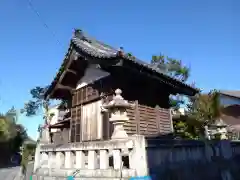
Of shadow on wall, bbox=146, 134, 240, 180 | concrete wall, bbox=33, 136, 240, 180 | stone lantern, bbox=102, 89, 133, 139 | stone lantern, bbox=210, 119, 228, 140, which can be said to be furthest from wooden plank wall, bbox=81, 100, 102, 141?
stone lantern, bbox=210, 119, 228, 140

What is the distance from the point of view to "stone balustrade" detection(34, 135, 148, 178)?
5078mm

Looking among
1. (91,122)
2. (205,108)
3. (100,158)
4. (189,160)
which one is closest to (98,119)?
(91,122)

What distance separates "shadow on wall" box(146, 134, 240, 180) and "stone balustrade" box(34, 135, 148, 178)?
431 millimetres

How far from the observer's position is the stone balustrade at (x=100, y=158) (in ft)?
16.7

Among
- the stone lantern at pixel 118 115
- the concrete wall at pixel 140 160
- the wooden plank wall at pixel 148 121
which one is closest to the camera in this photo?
the concrete wall at pixel 140 160

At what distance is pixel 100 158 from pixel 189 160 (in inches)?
122

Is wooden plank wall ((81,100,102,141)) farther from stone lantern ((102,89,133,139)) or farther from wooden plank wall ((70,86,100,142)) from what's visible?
stone lantern ((102,89,133,139))

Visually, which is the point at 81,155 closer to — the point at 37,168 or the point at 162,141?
the point at 162,141

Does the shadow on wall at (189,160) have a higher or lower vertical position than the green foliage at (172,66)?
lower

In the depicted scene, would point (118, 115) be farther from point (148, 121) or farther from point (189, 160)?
point (148, 121)

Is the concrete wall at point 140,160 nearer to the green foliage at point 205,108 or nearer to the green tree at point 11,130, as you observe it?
the green foliage at point 205,108

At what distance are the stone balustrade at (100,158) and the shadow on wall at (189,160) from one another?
0.43 meters

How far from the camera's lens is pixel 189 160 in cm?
688

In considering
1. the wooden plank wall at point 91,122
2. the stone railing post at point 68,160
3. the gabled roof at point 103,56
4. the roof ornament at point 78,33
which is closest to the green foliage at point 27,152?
the gabled roof at point 103,56
